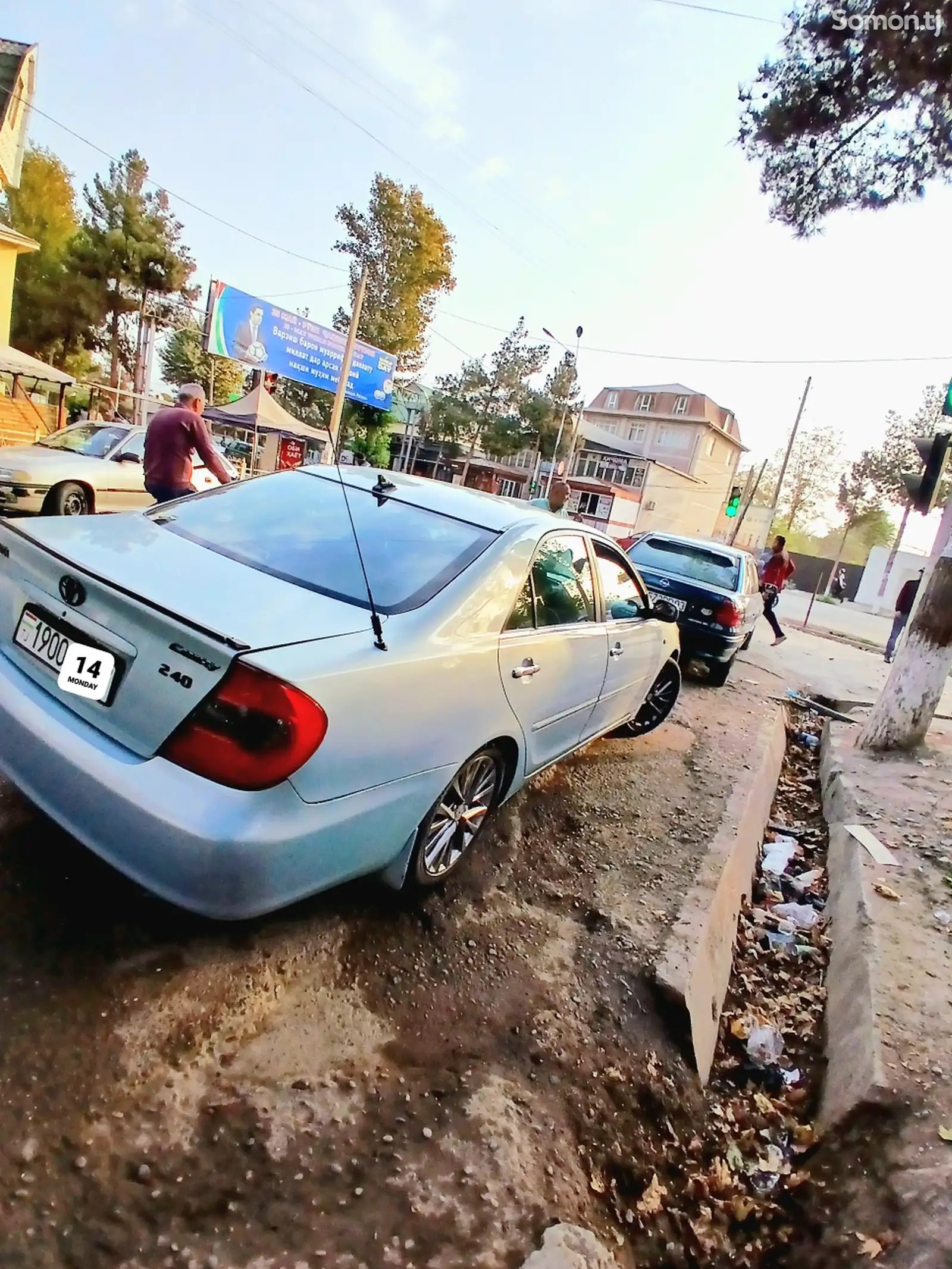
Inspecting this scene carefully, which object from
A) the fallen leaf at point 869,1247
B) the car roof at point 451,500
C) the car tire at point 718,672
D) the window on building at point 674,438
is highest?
the window on building at point 674,438

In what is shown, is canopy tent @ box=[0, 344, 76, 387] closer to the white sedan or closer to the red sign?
the red sign

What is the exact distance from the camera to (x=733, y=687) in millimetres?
8078

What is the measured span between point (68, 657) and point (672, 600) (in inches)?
246

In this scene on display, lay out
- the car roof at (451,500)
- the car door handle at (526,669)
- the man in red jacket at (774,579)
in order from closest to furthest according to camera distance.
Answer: the car door handle at (526,669), the car roof at (451,500), the man in red jacket at (774,579)

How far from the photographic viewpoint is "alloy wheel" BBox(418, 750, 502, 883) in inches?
101

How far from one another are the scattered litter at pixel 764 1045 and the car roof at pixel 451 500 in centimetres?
230

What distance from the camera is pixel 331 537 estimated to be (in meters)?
2.70

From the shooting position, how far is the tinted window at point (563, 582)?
10.0 ft

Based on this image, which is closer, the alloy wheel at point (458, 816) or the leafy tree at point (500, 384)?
the alloy wheel at point (458, 816)

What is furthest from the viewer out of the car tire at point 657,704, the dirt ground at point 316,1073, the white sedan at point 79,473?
the white sedan at point 79,473

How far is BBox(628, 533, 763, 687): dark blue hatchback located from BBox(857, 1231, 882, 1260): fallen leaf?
18.2 feet

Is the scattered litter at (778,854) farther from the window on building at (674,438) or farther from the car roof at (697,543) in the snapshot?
the window on building at (674,438)

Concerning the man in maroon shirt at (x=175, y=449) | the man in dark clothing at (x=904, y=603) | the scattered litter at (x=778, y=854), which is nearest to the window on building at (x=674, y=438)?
the man in dark clothing at (x=904, y=603)

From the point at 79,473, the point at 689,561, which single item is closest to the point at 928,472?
the point at 689,561
